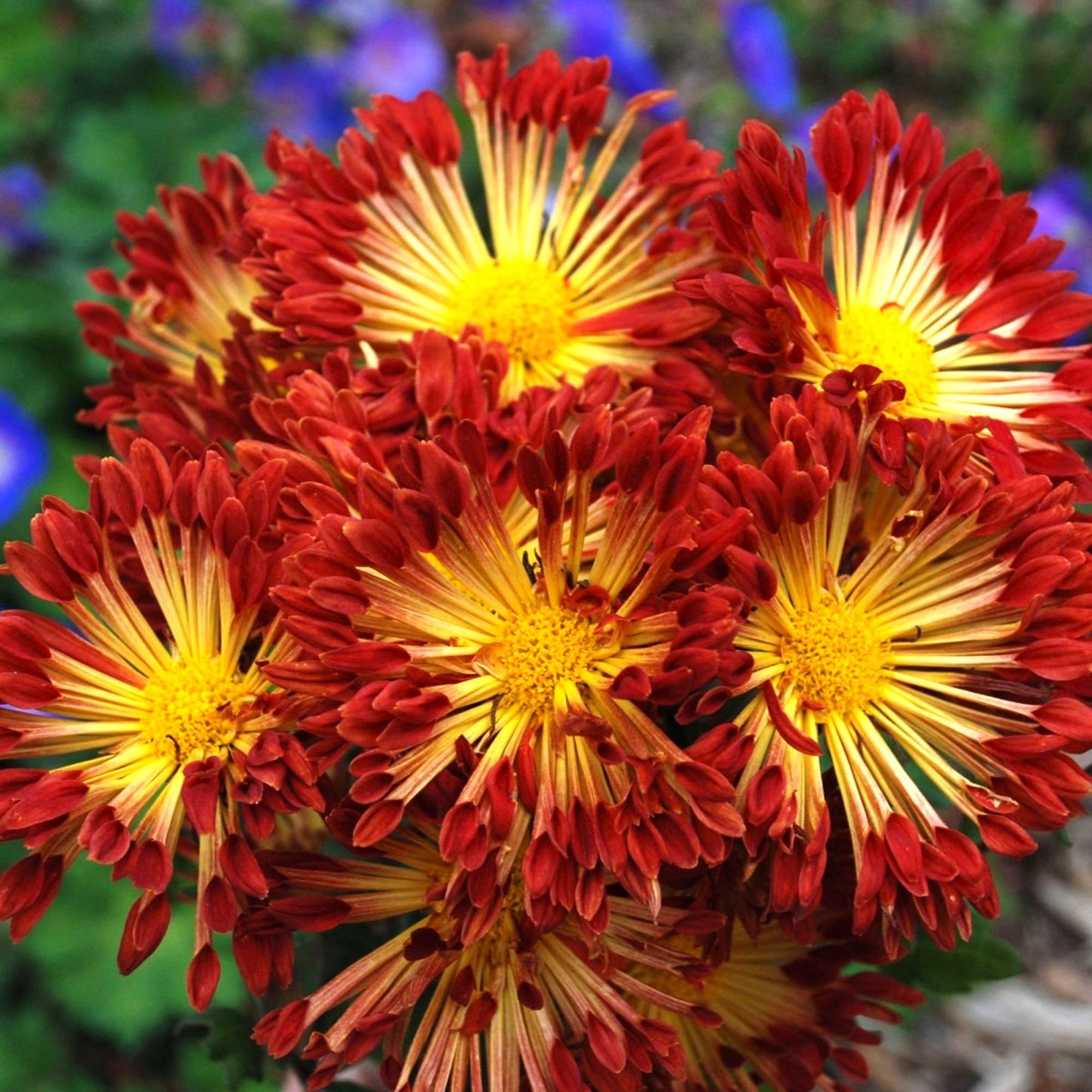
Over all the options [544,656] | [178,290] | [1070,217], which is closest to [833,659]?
[544,656]

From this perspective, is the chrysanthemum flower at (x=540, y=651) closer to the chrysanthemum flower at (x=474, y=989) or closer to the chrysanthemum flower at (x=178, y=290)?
the chrysanthemum flower at (x=474, y=989)

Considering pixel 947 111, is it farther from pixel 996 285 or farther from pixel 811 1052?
pixel 811 1052

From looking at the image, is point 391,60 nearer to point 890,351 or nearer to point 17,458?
point 17,458

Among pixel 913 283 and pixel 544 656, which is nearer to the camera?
pixel 544 656

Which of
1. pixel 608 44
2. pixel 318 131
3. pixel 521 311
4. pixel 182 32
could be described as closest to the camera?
pixel 521 311

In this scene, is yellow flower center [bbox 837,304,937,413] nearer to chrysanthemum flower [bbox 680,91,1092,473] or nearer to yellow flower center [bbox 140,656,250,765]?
chrysanthemum flower [bbox 680,91,1092,473]

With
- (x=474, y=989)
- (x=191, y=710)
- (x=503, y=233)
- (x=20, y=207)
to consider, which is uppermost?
(x=20, y=207)
